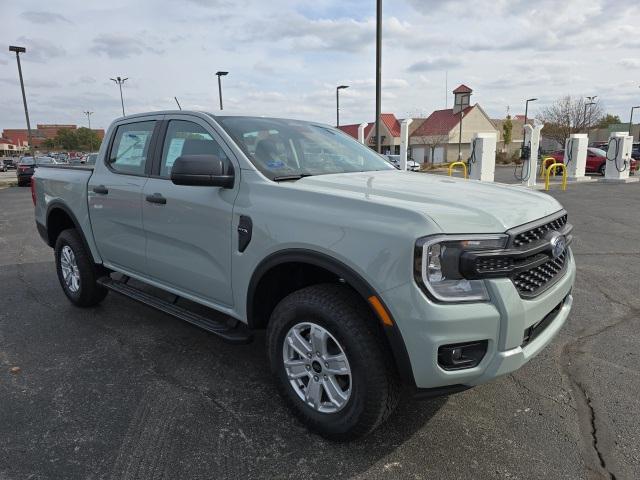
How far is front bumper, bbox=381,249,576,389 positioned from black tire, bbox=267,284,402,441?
0.20 meters

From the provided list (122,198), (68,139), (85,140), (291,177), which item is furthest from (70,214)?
(68,139)

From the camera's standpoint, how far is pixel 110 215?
4191 millimetres

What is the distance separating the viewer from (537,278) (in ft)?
8.27

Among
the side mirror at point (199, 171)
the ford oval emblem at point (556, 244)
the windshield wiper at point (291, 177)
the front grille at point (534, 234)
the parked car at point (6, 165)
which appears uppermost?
the side mirror at point (199, 171)

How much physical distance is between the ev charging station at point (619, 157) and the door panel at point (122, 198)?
21212mm

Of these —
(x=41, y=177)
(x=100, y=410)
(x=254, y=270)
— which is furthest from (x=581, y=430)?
(x=41, y=177)

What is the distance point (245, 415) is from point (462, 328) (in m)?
1.51

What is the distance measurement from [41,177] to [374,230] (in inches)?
177

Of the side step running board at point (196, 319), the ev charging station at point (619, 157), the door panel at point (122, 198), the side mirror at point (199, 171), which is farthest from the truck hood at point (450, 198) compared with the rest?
the ev charging station at point (619, 157)

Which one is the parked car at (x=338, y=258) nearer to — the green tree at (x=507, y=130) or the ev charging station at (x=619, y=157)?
the ev charging station at (x=619, y=157)

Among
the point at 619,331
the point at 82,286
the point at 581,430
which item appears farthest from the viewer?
the point at 82,286

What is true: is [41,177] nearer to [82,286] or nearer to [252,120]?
[82,286]

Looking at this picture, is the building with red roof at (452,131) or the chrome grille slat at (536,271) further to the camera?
the building with red roof at (452,131)

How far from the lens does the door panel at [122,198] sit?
3.90m
